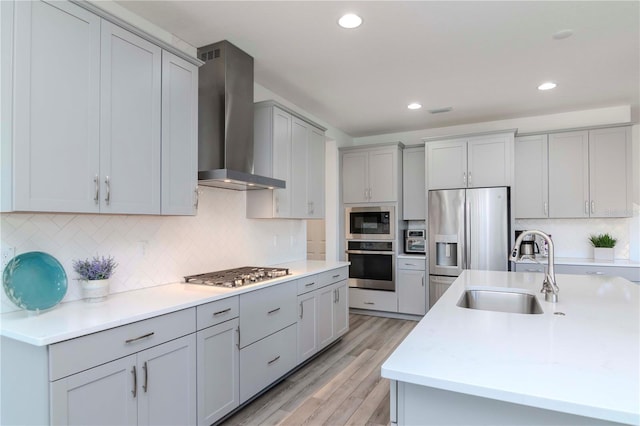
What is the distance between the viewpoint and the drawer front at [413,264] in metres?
4.73

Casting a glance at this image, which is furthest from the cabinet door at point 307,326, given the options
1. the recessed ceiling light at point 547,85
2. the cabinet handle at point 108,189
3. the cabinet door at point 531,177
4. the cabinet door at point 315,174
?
the recessed ceiling light at point 547,85

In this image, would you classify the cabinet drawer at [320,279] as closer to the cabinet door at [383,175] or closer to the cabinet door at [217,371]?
the cabinet door at [217,371]

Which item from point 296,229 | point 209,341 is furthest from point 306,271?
point 209,341

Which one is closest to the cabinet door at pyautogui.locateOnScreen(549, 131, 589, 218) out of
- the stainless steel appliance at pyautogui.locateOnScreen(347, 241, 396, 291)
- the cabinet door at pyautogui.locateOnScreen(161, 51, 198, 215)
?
the stainless steel appliance at pyautogui.locateOnScreen(347, 241, 396, 291)

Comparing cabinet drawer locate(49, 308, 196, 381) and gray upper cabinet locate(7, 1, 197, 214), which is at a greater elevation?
gray upper cabinet locate(7, 1, 197, 214)

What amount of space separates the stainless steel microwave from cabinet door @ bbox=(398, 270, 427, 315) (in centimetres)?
56

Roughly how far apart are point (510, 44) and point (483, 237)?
229 centimetres

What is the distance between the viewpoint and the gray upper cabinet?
157 centimetres

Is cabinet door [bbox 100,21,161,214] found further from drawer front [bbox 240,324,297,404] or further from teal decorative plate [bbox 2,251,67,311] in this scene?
drawer front [bbox 240,324,297,404]

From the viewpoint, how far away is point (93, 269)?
6.38ft

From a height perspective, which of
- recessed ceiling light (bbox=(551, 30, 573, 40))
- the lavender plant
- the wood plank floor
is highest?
recessed ceiling light (bbox=(551, 30, 573, 40))

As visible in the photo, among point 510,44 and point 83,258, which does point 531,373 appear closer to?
point 83,258

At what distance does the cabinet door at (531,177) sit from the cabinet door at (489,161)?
295 millimetres

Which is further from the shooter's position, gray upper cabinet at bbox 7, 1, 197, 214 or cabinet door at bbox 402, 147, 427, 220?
cabinet door at bbox 402, 147, 427, 220
